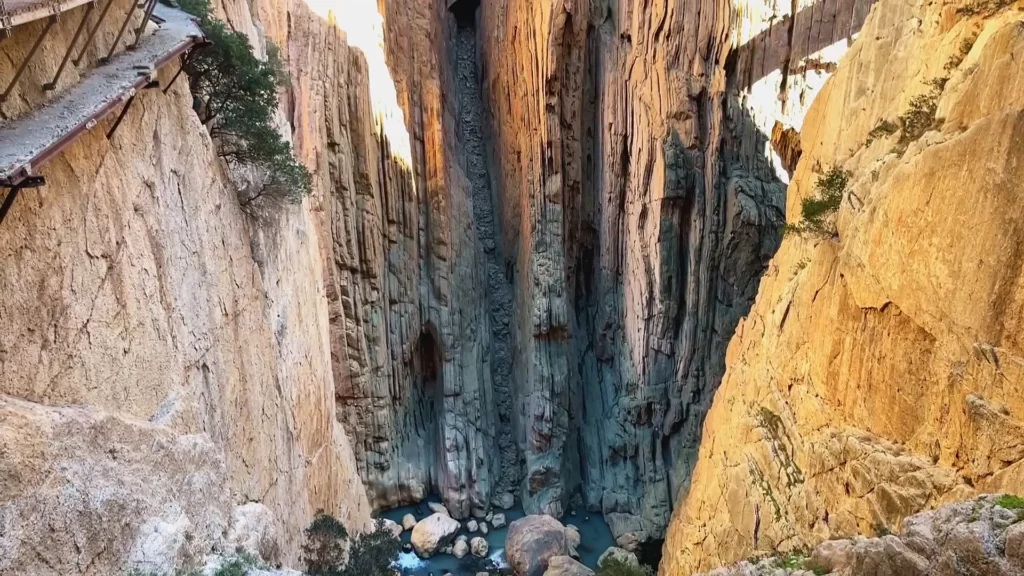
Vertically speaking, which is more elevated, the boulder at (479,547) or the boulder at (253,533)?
the boulder at (253,533)

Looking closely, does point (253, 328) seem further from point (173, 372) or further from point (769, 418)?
point (769, 418)

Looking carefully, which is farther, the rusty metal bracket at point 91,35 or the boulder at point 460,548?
the boulder at point 460,548

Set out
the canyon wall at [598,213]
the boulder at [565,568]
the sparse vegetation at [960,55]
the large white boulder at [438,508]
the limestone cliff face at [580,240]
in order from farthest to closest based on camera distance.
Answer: the large white boulder at [438,508] < the limestone cliff face at [580,240] < the canyon wall at [598,213] < the boulder at [565,568] < the sparse vegetation at [960,55]

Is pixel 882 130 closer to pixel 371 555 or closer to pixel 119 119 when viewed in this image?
pixel 119 119

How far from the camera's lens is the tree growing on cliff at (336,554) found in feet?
34.8

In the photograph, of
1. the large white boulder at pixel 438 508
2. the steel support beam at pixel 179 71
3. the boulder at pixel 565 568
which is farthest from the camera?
the large white boulder at pixel 438 508

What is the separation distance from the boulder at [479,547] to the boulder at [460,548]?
0.65 feet

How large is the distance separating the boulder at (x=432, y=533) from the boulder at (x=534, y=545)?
196cm

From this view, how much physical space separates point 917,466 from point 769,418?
11.0 feet

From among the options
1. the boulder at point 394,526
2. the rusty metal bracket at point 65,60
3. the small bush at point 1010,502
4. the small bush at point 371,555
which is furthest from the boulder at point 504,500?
the rusty metal bracket at point 65,60

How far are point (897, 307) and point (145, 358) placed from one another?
28.5 feet

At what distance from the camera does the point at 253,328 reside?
9.84 metres

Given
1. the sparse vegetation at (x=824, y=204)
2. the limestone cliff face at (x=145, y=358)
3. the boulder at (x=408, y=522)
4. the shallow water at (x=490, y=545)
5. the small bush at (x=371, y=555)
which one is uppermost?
the sparse vegetation at (x=824, y=204)

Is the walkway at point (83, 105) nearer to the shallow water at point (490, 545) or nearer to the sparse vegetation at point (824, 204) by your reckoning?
the sparse vegetation at point (824, 204)
